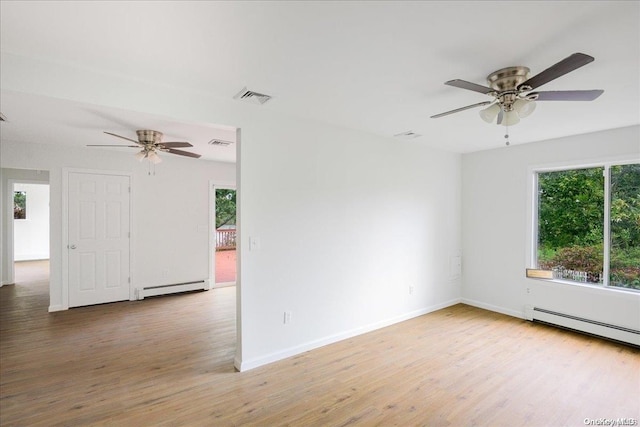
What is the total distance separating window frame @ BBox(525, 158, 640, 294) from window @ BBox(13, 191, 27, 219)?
12933 mm

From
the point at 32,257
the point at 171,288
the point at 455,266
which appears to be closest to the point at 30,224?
the point at 32,257

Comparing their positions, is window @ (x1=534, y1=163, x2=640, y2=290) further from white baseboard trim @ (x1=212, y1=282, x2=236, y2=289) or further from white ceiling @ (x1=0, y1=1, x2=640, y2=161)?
white baseboard trim @ (x1=212, y1=282, x2=236, y2=289)

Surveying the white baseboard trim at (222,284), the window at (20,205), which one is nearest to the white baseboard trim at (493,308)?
the white baseboard trim at (222,284)

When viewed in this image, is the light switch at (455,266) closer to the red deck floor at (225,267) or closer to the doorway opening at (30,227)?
the red deck floor at (225,267)

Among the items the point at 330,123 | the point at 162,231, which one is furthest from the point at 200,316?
the point at 330,123

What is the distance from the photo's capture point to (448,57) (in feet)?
6.64

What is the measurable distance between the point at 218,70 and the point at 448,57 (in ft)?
5.27

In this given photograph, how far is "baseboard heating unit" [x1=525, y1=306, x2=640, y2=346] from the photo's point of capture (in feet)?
11.4

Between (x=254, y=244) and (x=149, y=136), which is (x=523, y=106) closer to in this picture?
(x=254, y=244)

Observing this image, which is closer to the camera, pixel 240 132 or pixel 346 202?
pixel 240 132

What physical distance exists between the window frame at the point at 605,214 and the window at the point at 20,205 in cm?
1293

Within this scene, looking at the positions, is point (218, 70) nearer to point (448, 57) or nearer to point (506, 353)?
point (448, 57)

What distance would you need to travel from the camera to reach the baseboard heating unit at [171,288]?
530 centimetres

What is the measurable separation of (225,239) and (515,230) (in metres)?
8.42
